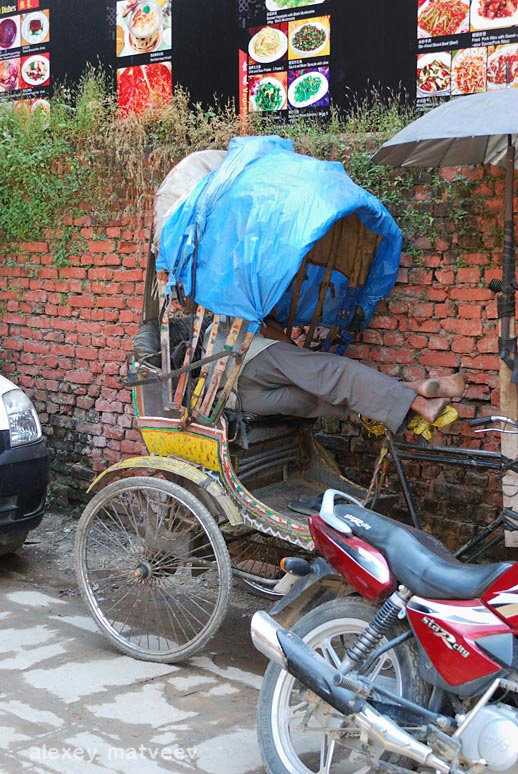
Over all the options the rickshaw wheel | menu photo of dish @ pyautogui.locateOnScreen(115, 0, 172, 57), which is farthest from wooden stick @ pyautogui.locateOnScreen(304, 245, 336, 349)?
menu photo of dish @ pyautogui.locateOnScreen(115, 0, 172, 57)

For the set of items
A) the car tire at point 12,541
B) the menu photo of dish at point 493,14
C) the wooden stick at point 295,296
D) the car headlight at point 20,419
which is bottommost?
the car tire at point 12,541

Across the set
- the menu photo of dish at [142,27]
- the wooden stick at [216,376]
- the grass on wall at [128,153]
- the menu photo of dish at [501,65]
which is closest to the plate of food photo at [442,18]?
the menu photo of dish at [501,65]

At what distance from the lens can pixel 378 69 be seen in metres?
6.62

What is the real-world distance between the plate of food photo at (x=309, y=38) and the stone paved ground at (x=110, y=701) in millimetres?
4040

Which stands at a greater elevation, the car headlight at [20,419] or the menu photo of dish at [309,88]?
the menu photo of dish at [309,88]

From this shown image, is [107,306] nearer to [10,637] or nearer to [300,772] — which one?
[10,637]

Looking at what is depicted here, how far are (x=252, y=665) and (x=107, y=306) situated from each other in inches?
119

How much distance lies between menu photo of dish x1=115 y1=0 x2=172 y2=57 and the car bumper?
3.95 meters

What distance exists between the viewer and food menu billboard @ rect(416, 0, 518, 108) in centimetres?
603

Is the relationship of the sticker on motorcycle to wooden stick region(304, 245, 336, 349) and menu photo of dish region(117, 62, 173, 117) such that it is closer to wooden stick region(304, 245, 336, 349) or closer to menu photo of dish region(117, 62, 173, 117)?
wooden stick region(304, 245, 336, 349)

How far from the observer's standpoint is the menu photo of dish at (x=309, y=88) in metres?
6.89

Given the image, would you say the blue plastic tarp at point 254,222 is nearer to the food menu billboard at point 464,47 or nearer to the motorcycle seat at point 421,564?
the motorcycle seat at point 421,564


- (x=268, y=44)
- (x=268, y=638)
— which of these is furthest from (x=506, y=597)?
(x=268, y=44)

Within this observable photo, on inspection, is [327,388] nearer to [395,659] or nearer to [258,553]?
[395,659]
